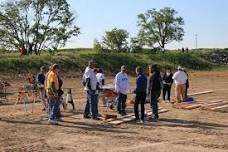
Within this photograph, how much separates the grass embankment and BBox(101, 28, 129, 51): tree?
717 cm

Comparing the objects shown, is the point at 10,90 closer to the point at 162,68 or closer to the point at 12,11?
the point at 12,11

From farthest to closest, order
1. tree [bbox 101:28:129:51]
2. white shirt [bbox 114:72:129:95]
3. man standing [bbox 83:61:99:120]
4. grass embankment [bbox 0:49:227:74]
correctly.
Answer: tree [bbox 101:28:129:51] → grass embankment [bbox 0:49:227:74] → white shirt [bbox 114:72:129:95] → man standing [bbox 83:61:99:120]

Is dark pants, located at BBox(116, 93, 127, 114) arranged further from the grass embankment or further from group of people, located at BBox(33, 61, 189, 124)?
the grass embankment

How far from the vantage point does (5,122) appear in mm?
17844

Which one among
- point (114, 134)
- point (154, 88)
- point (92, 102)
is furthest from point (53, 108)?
point (154, 88)

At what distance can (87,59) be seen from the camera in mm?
49312

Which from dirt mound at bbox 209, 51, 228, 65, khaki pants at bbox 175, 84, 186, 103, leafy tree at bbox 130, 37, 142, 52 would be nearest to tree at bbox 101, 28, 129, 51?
leafy tree at bbox 130, 37, 142, 52

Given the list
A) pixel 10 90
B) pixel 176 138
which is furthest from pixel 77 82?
pixel 176 138

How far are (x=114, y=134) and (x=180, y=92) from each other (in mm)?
9905

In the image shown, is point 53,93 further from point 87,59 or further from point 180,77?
point 87,59

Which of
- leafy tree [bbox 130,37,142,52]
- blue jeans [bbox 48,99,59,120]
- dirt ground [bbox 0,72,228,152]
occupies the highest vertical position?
leafy tree [bbox 130,37,142,52]

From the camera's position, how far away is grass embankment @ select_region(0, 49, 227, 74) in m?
42.3

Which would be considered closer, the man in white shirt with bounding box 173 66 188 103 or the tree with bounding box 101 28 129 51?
the man in white shirt with bounding box 173 66 188 103

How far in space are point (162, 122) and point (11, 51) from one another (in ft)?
118
